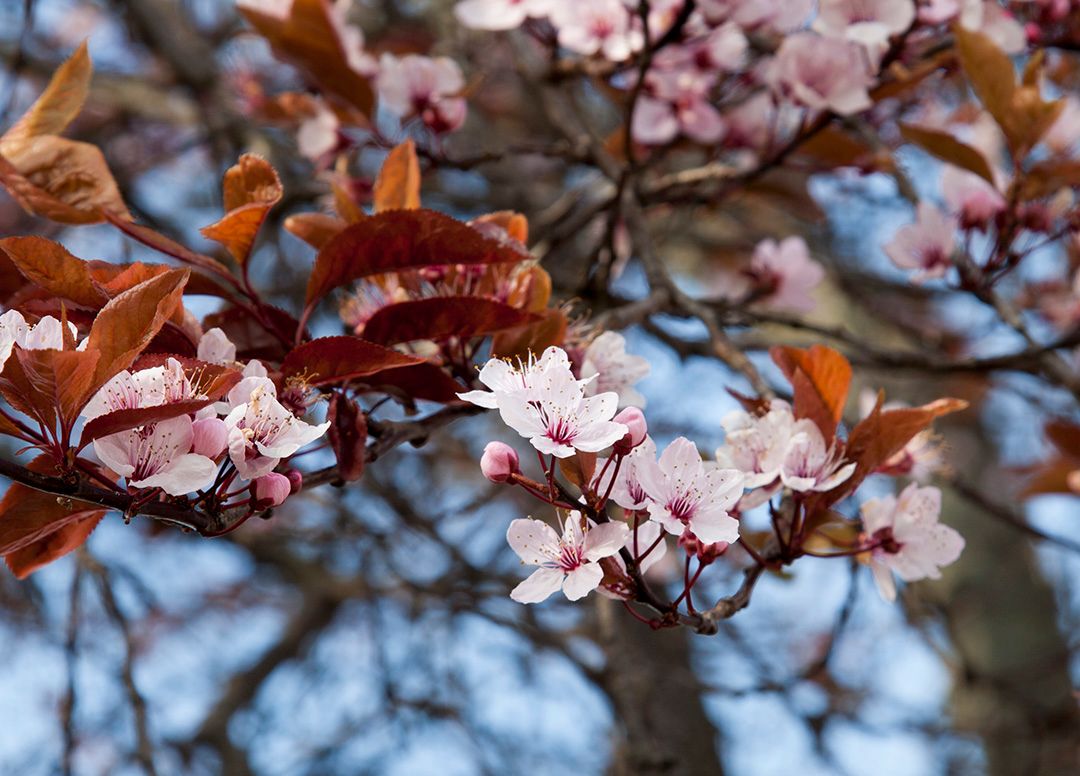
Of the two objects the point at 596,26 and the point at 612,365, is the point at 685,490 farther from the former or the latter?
the point at 596,26

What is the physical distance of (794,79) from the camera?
1.47 metres

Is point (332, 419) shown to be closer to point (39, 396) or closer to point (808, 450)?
point (39, 396)

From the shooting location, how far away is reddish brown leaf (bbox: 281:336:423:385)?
32.1 inches

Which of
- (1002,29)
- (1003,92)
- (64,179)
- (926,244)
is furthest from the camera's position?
(1002,29)

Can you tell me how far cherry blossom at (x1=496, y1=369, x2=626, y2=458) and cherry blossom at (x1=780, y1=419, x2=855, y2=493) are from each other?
0.20 meters

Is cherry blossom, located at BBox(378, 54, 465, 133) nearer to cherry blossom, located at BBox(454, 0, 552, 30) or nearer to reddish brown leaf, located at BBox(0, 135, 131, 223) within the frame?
cherry blossom, located at BBox(454, 0, 552, 30)

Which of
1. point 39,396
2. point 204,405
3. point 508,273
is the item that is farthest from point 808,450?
point 39,396

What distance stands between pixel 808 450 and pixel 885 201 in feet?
5.31

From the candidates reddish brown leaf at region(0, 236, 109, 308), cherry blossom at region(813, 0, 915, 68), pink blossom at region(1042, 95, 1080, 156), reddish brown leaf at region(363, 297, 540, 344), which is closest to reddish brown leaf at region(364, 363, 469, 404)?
reddish brown leaf at region(363, 297, 540, 344)

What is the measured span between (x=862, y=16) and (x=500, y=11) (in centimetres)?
55

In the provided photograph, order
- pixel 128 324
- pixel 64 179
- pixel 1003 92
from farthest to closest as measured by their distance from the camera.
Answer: pixel 1003 92, pixel 64 179, pixel 128 324

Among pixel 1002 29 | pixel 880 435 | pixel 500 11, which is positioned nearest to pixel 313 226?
pixel 880 435

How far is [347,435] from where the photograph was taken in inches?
33.5

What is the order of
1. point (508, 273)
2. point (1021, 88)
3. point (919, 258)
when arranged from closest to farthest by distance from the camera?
point (508, 273)
point (1021, 88)
point (919, 258)
